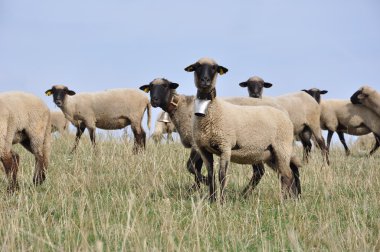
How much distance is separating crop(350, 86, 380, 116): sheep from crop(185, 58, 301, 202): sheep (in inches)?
363

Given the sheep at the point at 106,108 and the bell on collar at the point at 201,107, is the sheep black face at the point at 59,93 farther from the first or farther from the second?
the bell on collar at the point at 201,107

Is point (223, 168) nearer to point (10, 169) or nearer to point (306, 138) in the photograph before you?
point (10, 169)

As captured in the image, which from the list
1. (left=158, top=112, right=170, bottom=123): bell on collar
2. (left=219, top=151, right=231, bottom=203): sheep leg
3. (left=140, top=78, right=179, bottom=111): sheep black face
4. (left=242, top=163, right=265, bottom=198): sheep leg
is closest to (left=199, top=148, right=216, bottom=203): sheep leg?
(left=219, top=151, right=231, bottom=203): sheep leg

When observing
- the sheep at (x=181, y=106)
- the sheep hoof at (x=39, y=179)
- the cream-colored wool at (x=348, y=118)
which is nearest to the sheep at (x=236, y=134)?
the sheep at (x=181, y=106)

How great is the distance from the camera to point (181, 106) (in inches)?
350

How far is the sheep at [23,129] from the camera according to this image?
294 inches

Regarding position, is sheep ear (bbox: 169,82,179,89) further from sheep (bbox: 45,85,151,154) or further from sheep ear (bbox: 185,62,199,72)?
sheep (bbox: 45,85,151,154)

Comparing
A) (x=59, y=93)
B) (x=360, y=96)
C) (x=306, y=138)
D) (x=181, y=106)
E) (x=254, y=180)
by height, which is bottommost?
(x=306, y=138)

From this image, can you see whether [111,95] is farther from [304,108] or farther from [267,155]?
[267,155]

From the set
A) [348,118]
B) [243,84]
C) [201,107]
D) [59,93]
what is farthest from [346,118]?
[201,107]

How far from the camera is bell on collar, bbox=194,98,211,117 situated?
6797mm

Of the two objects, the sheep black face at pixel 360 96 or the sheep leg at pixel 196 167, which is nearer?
the sheep leg at pixel 196 167

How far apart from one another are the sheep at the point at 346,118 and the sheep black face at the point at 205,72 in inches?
391

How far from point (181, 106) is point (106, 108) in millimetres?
6265
